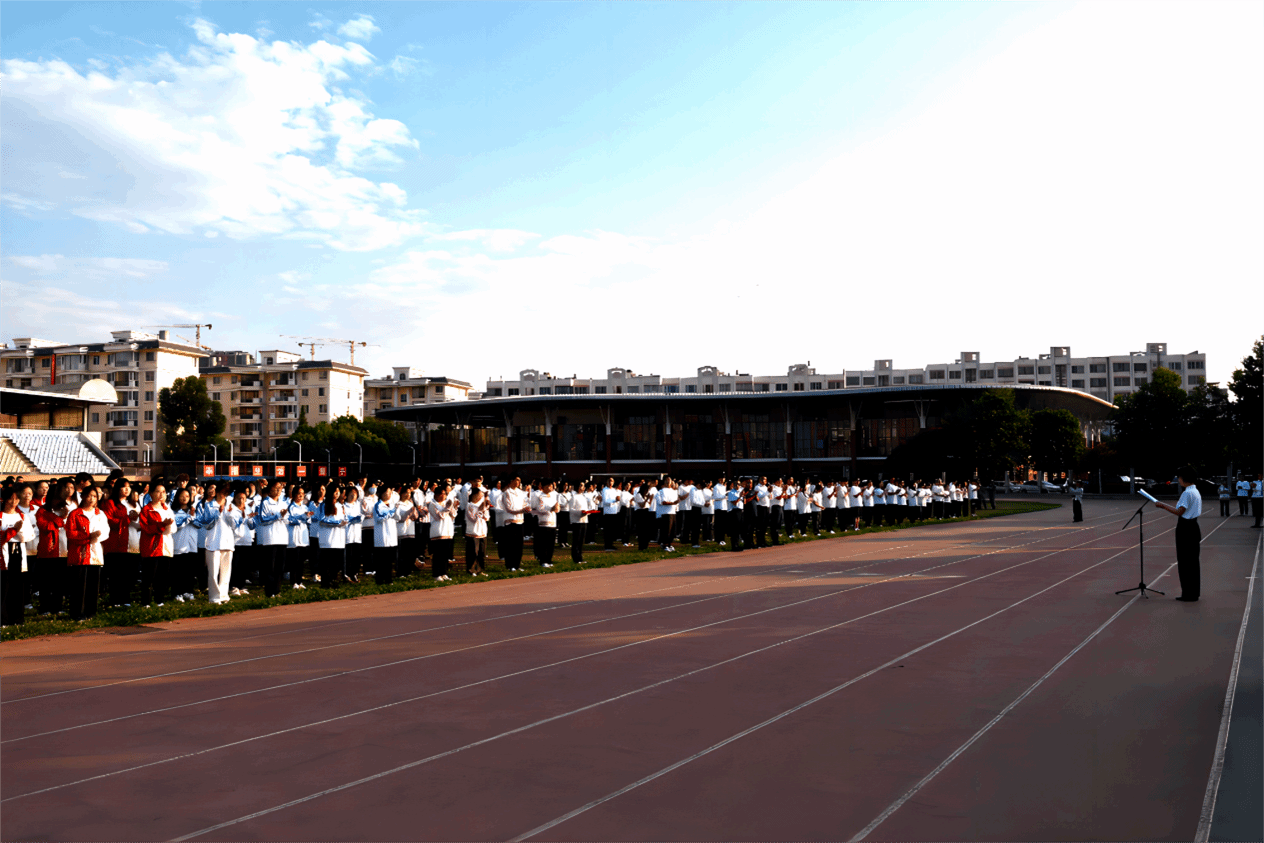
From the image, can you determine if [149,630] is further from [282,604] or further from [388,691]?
[388,691]

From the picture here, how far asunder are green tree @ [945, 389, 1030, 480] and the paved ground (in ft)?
118

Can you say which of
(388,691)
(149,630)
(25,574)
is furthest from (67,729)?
(25,574)

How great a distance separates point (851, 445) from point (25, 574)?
61118 mm

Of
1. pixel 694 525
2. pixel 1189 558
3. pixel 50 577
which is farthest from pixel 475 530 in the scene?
pixel 1189 558

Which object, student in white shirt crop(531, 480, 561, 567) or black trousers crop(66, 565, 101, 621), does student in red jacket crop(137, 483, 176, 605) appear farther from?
student in white shirt crop(531, 480, 561, 567)

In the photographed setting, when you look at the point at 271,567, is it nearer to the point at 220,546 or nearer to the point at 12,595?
the point at 220,546

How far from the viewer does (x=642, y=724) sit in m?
6.21

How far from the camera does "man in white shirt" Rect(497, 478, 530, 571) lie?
17.0 metres

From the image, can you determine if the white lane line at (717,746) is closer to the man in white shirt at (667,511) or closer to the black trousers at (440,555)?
the black trousers at (440,555)

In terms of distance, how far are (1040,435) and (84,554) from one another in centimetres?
6712

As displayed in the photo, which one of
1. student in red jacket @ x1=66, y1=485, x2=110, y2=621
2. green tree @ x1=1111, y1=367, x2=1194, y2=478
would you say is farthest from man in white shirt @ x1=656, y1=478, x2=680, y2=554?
green tree @ x1=1111, y1=367, x2=1194, y2=478

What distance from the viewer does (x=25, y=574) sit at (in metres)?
11.6

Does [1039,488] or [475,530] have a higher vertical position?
[475,530]

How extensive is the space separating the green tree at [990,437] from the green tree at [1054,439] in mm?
16057
